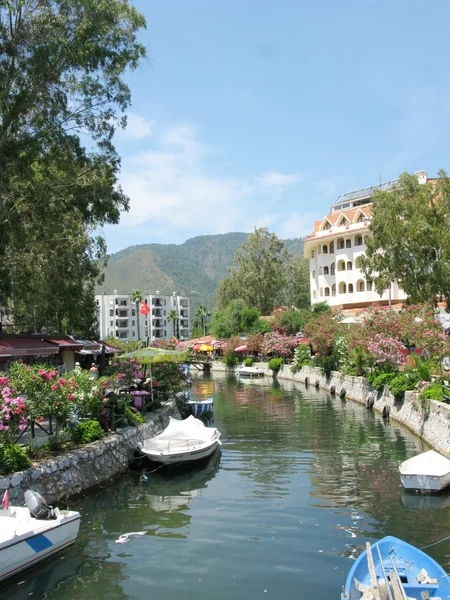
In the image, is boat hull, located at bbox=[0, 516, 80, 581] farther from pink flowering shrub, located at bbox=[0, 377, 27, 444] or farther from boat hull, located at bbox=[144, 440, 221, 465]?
boat hull, located at bbox=[144, 440, 221, 465]

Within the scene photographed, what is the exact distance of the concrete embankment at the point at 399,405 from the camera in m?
19.5

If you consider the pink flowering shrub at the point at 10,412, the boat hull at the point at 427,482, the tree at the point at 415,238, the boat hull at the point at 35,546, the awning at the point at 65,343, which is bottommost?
the boat hull at the point at 427,482

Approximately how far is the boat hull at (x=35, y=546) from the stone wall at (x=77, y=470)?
184cm

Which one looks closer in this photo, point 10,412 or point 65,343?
point 10,412

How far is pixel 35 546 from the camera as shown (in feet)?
34.9

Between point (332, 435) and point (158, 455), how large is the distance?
9.59 m

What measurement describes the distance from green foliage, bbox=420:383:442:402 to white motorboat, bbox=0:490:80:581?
14.9m

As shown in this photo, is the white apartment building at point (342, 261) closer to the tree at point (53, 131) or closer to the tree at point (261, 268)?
the tree at point (261, 268)

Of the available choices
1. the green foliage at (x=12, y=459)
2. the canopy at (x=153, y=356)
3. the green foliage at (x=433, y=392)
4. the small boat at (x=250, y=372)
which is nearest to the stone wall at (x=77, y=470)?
the green foliage at (x=12, y=459)

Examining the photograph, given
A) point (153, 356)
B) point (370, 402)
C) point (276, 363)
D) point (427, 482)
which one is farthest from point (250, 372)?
point (427, 482)

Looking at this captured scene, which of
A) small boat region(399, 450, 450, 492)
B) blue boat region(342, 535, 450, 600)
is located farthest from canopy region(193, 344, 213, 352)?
blue boat region(342, 535, 450, 600)

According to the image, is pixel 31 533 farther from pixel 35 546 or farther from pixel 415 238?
pixel 415 238

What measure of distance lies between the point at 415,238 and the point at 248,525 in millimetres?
25323

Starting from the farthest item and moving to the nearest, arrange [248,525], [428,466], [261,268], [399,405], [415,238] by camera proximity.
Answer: [261,268] → [415,238] → [399,405] → [428,466] → [248,525]
